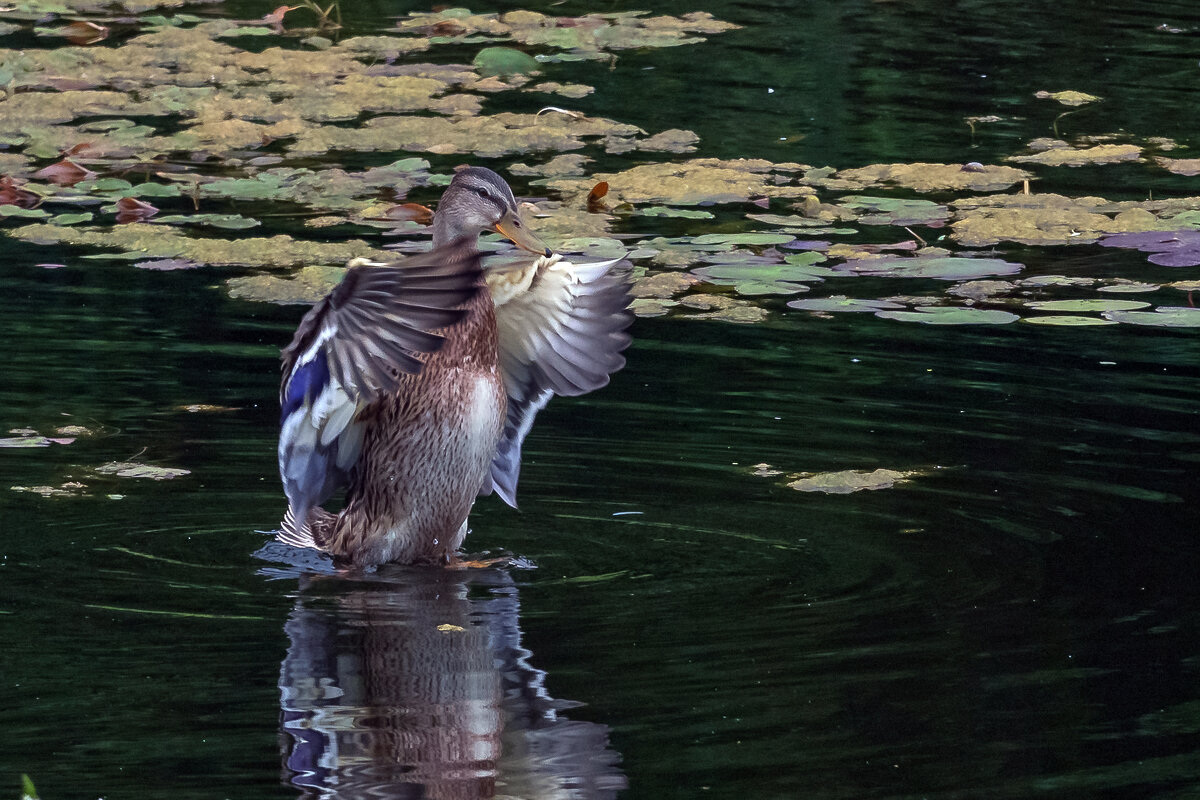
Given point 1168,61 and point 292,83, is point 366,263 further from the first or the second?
point 1168,61

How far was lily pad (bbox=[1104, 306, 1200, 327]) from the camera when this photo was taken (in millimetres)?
7422

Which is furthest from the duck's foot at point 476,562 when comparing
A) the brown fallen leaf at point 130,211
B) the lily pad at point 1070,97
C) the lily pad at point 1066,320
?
the lily pad at point 1070,97

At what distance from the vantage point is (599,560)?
5523mm

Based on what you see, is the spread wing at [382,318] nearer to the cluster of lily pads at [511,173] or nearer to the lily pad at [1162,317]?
the cluster of lily pads at [511,173]

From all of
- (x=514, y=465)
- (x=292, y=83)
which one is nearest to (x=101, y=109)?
(x=292, y=83)

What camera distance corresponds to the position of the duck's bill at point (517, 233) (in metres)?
6.08

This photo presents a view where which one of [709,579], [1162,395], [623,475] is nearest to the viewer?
[709,579]

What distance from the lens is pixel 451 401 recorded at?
19.0 ft

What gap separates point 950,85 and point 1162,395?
17.5 ft

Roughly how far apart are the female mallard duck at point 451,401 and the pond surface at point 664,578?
16 centimetres

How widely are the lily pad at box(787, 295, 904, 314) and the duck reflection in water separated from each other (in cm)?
260

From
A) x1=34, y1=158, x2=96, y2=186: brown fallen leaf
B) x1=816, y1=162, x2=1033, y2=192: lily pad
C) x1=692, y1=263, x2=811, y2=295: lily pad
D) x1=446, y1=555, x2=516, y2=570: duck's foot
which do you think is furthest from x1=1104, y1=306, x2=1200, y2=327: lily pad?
x1=34, y1=158, x2=96, y2=186: brown fallen leaf

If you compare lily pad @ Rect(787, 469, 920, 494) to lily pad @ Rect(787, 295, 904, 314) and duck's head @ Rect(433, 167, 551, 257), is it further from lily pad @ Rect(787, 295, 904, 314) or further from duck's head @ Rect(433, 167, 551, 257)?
lily pad @ Rect(787, 295, 904, 314)

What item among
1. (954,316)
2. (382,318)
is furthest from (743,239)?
(382,318)
